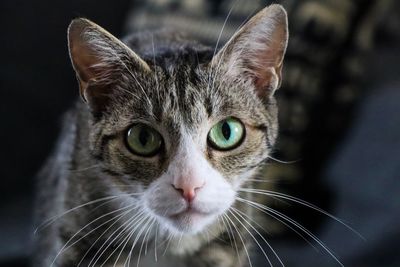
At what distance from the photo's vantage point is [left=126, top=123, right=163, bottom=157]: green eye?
0.84m

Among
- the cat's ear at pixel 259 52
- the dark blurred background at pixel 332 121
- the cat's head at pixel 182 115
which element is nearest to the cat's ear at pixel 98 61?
the cat's head at pixel 182 115

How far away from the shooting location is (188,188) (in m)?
0.80

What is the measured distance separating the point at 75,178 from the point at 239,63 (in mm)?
290

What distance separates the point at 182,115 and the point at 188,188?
0.10m

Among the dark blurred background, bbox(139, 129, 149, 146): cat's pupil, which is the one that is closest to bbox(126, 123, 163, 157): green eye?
bbox(139, 129, 149, 146): cat's pupil

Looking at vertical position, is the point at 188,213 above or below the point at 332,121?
below

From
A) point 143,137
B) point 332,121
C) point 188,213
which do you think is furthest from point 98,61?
point 332,121

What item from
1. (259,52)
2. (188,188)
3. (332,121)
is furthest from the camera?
(332,121)

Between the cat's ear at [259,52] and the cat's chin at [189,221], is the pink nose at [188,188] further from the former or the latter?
the cat's ear at [259,52]

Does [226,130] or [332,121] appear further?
[332,121]

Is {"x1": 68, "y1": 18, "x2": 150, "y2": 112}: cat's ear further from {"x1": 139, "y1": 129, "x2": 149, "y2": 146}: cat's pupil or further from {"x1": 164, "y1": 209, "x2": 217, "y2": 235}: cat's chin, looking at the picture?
{"x1": 164, "y1": 209, "x2": 217, "y2": 235}: cat's chin

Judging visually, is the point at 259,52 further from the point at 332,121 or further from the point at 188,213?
the point at 332,121

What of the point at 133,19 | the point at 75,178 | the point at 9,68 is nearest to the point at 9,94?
the point at 9,68

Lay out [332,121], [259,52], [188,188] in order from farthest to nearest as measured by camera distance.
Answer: [332,121] → [259,52] → [188,188]
